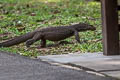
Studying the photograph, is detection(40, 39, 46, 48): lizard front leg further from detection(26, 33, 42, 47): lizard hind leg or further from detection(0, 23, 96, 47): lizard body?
detection(26, 33, 42, 47): lizard hind leg

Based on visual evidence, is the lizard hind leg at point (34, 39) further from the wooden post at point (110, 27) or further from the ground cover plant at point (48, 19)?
the wooden post at point (110, 27)

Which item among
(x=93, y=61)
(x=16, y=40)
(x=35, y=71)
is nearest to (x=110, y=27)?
(x=93, y=61)

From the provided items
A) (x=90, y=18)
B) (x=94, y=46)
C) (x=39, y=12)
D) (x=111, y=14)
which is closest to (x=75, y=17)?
(x=90, y=18)

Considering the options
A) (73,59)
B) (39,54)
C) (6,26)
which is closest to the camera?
(73,59)

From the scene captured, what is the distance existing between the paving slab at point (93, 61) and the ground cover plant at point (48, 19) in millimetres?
819

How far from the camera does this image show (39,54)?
13.0 m

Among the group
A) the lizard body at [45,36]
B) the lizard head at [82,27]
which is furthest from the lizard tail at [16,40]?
the lizard head at [82,27]

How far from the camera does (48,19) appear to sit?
19188 millimetres

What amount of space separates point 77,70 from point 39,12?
11.2 meters

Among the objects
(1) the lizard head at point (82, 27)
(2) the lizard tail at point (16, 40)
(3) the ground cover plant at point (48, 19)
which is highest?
(1) the lizard head at point (82, 27)

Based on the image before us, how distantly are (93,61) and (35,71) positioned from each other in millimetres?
1387

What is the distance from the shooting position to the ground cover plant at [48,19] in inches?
541

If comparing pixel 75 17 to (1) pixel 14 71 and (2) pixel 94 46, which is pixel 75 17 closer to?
(2) pixel 94 46

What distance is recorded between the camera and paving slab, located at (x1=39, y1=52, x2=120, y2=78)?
1019cm
